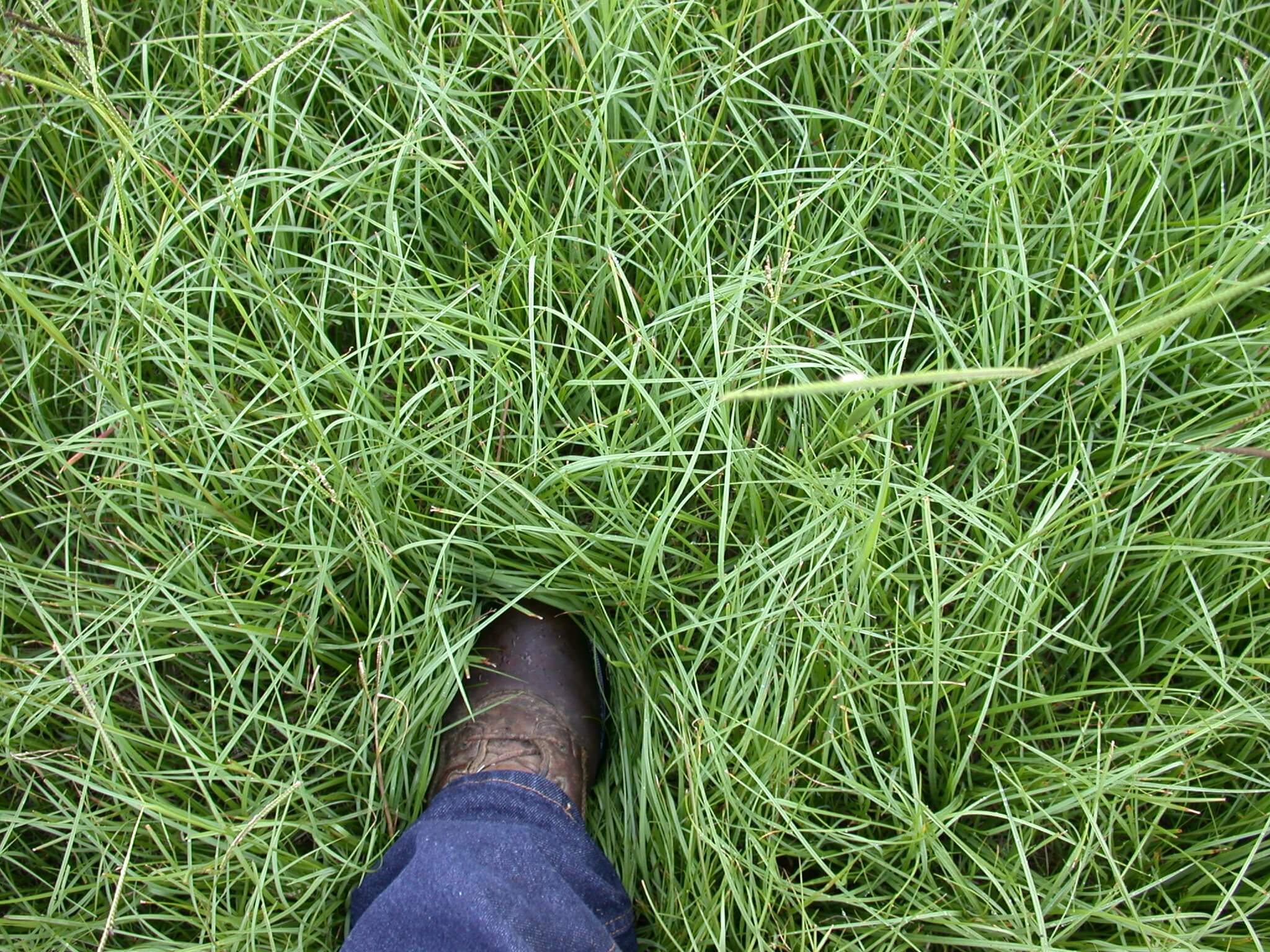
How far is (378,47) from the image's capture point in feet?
3.94

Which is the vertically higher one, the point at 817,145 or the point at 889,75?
the point at 889,75

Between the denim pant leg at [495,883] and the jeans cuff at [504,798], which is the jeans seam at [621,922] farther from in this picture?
the jeans cuff at [504,798]

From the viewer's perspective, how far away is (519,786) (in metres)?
1.15

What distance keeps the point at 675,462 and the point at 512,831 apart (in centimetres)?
50

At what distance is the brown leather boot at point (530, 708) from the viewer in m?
1.21

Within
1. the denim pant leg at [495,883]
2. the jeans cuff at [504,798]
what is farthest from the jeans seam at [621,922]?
the jeans cuff at [504,798]

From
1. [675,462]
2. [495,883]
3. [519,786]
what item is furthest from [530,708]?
[675,462]

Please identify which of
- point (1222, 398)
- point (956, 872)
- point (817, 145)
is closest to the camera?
point (956, 872)

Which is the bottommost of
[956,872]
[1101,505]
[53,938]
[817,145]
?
[53,938]

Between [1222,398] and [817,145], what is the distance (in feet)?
2.14

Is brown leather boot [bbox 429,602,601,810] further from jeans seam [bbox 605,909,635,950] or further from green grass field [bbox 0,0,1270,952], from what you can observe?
jeans seam [bbox 605,909,635,950]

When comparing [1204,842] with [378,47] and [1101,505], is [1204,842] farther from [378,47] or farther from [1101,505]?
[378,47]

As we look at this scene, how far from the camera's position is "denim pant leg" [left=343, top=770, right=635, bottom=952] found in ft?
3.14

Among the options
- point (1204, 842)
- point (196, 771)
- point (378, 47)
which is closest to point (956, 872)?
point (1204, 842)
